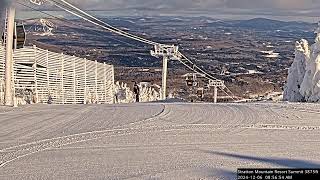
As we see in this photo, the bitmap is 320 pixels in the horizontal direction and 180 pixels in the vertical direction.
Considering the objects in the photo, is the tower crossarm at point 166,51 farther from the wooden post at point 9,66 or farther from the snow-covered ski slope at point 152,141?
the snow-covered ski slope at point 152,141

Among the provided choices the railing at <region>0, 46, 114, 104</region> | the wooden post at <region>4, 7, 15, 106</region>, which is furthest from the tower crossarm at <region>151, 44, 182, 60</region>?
the wooden post at <region>4, 7, 15, 106</region>

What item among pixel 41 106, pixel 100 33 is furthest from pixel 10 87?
pixel 100 33

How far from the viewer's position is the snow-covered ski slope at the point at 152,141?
805 cm

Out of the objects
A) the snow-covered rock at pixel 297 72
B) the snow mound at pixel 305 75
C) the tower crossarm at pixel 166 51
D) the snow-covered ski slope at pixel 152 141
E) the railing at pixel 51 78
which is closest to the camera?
the snow-covered ski slope at pixel 152 141

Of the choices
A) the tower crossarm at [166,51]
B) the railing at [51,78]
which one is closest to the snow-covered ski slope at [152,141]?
the railing at [51,78]

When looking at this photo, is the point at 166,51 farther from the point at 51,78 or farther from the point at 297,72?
the point at 51,78

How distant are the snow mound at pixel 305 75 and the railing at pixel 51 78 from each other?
9.67 m

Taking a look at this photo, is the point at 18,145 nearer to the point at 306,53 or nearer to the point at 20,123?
the point at 20,123

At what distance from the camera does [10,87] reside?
1609 cm

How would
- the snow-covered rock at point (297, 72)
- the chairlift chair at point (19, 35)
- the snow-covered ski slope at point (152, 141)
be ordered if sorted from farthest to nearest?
the snow-covered rock at point (297, 72)
the chairlift chair at point (19, 35)
the snow-covered ski slope at point (152, 141)

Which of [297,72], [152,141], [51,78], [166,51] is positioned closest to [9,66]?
[152,141]

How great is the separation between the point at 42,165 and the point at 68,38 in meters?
101

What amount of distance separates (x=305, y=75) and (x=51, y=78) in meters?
11.8

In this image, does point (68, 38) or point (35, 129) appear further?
point (68, 38)
